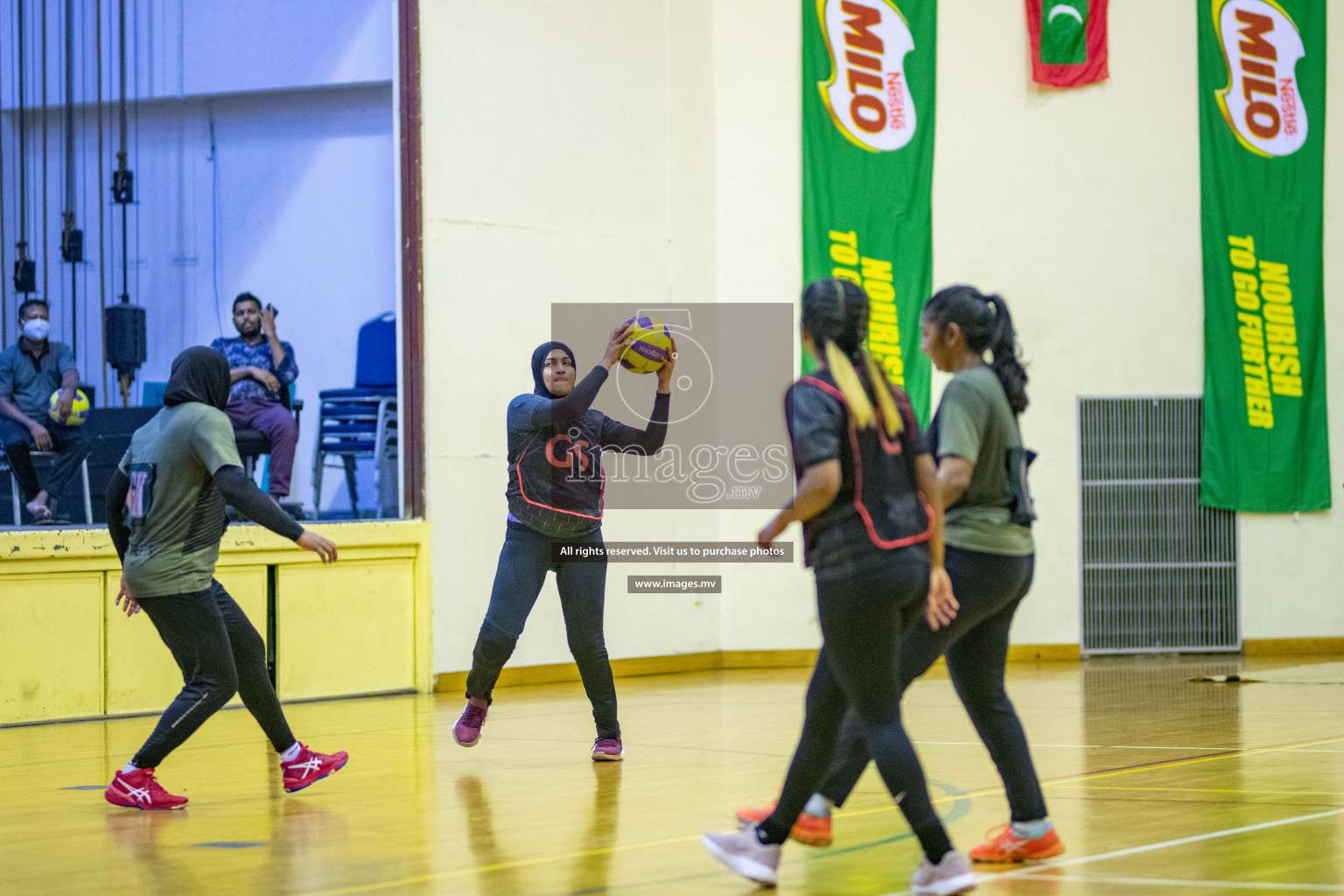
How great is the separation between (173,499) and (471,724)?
6.52 ft

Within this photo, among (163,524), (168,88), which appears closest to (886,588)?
(163,524)

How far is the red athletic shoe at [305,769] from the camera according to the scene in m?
5.84

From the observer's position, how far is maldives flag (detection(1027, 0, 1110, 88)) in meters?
12.2

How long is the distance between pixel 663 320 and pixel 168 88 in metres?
5.04

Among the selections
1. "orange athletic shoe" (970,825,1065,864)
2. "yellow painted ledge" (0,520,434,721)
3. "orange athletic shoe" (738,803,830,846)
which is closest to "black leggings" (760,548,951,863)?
"orange athletic shoe" (970,825,1065,864)

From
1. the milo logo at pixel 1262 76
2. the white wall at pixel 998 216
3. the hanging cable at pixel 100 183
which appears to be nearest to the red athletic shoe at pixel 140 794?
the white wall at pixel 998 216

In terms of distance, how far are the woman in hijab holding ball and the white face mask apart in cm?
483

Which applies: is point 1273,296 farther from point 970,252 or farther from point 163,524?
point 163,524

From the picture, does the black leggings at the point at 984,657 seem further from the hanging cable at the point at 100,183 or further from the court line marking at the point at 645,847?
the hanging cable at the point at 100,183

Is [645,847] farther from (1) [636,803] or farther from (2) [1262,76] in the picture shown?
(2) [1262,76]

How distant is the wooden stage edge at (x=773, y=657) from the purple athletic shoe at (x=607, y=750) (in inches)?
166

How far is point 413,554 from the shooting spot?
10.4 m

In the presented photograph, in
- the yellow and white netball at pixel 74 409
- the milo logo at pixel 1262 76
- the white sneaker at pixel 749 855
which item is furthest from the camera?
the milo logo at pixel 1262 76

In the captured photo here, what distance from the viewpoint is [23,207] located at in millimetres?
11984
